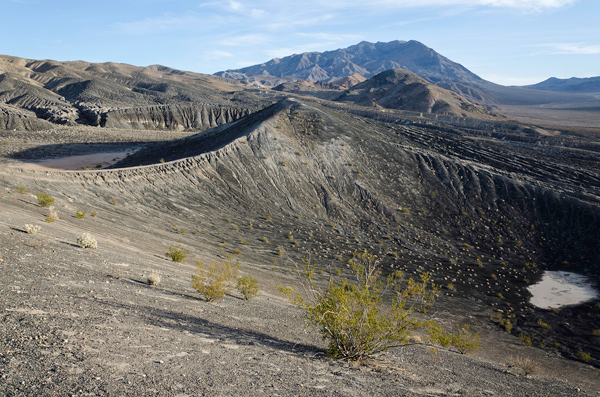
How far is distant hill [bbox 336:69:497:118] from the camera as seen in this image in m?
113

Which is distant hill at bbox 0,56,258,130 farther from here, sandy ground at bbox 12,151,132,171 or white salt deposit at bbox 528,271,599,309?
white salt deposit at bbox 528,271,599,309

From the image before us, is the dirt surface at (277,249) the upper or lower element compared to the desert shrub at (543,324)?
upper

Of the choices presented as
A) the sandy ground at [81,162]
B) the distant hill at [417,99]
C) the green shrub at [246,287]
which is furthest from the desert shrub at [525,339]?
the distant hill at [417,99]

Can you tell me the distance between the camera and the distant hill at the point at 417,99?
11254 centimetres

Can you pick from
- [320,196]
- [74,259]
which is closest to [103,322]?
[74,259]

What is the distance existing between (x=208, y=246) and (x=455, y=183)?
2720cm

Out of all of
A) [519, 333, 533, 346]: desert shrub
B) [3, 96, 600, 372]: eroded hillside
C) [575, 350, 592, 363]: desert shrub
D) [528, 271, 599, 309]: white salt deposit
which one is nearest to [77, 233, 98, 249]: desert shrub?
[3, 96, 600, 372]: eroded hillside

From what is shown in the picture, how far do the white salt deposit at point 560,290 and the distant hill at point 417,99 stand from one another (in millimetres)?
86385

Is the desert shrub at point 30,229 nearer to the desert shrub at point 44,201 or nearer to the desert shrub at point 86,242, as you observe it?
the desert shrub at point 86,242

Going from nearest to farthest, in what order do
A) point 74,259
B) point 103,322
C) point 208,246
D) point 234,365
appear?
point 234,365 < point 103,322 < point 74,259 < point 208,246

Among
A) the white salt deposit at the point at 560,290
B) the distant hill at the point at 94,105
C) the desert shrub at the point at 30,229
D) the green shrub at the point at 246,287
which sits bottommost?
the white salt deposit at the point at 560,290

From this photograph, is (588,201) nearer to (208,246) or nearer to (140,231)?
(208,246)

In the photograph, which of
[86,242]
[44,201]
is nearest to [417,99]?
[44,201]

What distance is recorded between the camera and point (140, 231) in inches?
790
